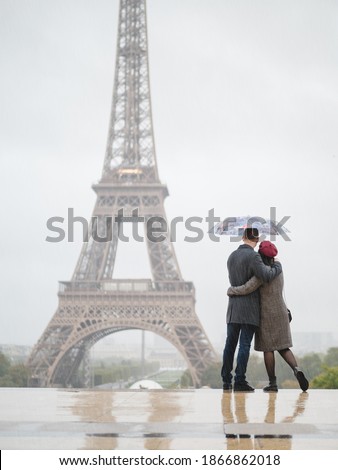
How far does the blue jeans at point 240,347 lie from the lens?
957 cm

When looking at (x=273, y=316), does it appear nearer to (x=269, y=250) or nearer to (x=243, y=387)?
(x=269, y=250)

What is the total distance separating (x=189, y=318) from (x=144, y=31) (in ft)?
65.9

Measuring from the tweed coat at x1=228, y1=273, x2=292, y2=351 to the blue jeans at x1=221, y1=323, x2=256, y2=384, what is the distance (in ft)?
0.49

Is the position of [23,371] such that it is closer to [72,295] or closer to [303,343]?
[72,295]

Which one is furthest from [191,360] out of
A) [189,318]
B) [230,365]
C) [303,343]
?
[303,343]

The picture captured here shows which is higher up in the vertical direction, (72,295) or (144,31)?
(144,31)

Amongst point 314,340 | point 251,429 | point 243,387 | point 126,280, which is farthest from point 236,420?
point 314,340

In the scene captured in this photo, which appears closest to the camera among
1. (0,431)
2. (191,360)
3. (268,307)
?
(0,431)

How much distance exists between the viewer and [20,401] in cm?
869

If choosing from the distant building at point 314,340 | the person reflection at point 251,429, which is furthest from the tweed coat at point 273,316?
the distant building at point 314,340

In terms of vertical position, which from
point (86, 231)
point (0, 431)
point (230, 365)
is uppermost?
point (86, 231)

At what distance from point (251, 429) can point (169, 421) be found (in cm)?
81

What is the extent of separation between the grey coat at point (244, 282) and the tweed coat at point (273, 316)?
0.27ft

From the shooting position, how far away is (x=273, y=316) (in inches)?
378
